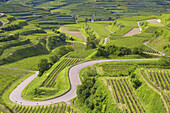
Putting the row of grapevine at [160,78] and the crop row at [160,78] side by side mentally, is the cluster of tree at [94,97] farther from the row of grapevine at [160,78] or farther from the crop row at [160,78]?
the crop row at [160,78]

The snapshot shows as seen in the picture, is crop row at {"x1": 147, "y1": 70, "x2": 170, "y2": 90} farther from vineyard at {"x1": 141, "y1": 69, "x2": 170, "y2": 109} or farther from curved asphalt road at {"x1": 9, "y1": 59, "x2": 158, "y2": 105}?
curved asphalt road at {"x1": 9, "y1": 59, "x2": 158, "y2": 105}

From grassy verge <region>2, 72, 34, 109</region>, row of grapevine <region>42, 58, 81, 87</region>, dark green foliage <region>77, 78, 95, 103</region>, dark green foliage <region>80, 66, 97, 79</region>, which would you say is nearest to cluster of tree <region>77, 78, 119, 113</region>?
dark green foliage <region>77, 78, 95, 103</region>

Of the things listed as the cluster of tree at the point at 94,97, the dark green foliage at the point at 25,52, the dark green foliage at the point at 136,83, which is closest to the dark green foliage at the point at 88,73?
the cluster of tree at the point at 94,97

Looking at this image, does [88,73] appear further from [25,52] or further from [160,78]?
[25,52]

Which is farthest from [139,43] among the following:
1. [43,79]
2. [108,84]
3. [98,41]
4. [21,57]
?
[21,57]

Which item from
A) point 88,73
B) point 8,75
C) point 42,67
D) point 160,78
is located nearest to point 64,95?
point 88,73

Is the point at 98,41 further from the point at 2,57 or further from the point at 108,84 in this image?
the point at 108,84
